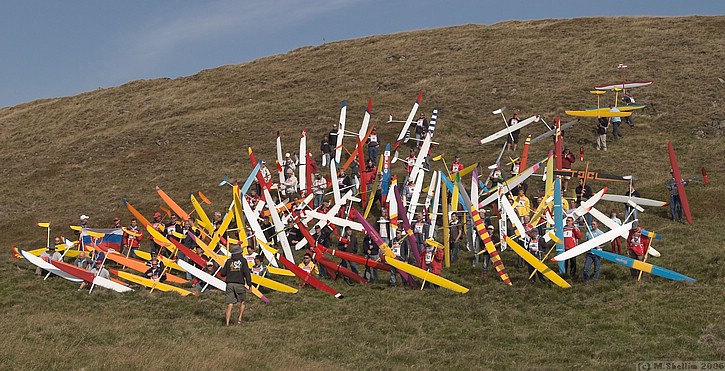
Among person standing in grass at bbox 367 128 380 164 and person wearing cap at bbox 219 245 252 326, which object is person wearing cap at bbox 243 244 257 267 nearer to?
person wearing cap at bbox 219 245 252 326

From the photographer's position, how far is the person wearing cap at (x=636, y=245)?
63.8ft

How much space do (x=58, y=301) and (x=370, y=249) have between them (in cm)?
865

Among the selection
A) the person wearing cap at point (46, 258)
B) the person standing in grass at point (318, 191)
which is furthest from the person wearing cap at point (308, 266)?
the person wearing cap at point (46, 258)

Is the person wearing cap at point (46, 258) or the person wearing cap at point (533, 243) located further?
the person wearing cap at point (46, 258)

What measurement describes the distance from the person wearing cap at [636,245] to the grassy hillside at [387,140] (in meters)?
0.39

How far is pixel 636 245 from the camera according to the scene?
19.5 m

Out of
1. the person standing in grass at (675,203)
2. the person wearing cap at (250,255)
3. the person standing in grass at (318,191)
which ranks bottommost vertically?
the person standing in grass at (675,203)

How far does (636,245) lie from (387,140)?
71.7 feet

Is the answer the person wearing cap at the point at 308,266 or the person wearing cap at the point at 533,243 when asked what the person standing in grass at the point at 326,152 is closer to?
the person wearing cap at the point at 308,266

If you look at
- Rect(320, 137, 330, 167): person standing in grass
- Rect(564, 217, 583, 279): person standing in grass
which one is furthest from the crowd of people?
Rect(320, 137, 330, 167): person standing in grass

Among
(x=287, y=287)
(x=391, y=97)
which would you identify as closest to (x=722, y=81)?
(x=391, y=97)

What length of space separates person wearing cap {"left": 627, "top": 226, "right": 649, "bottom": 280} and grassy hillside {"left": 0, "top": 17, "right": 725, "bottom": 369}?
1.28 feet

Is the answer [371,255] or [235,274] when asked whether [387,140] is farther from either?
[235,274]

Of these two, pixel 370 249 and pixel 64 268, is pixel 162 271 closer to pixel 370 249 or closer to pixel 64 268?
pixel 64 268
